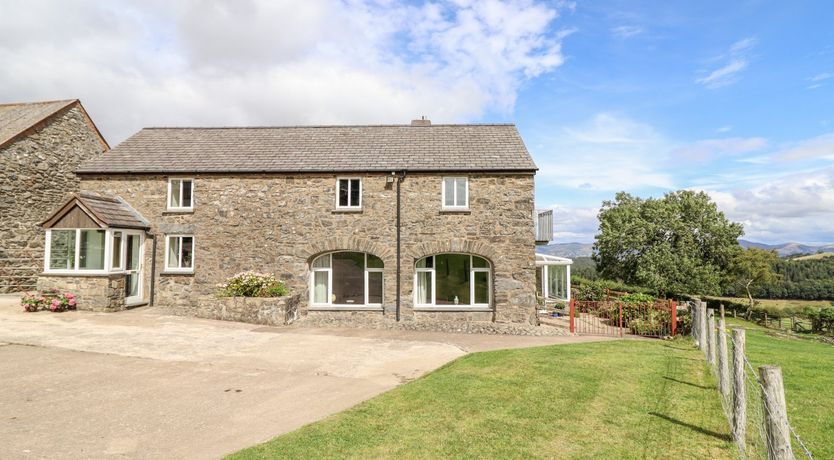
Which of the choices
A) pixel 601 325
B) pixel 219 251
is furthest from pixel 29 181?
pixel 601 325

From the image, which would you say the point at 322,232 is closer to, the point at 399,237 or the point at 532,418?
the point at 399,237

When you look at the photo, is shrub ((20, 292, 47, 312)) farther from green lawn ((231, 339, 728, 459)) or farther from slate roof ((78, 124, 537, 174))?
green lawn ((231, 339, 728, 459))

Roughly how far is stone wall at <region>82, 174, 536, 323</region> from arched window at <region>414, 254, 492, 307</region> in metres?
0.52

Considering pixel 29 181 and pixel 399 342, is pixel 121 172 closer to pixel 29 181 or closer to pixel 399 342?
pixel 29 181

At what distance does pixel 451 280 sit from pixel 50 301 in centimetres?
1480

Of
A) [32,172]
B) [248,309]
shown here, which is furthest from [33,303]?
[32,172]

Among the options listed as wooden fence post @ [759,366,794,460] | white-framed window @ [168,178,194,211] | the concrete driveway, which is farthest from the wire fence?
white-framed window @ [168,178,194,211]

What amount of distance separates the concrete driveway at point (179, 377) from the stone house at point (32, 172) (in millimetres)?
5220

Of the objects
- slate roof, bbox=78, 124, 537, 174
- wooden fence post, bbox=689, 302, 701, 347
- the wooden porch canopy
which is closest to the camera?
wooden fence post, bbox=689, 302, 701, 347

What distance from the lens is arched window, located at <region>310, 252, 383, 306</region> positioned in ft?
57.7

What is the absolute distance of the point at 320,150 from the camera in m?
19.4

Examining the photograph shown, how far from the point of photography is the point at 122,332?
509 inches

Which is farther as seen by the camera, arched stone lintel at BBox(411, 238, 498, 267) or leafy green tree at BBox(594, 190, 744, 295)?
leafy green tree at BBox(594, 190, 744, 295)

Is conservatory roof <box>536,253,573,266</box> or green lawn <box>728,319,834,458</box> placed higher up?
conservatory roof <box>536,253,573,266</box>
